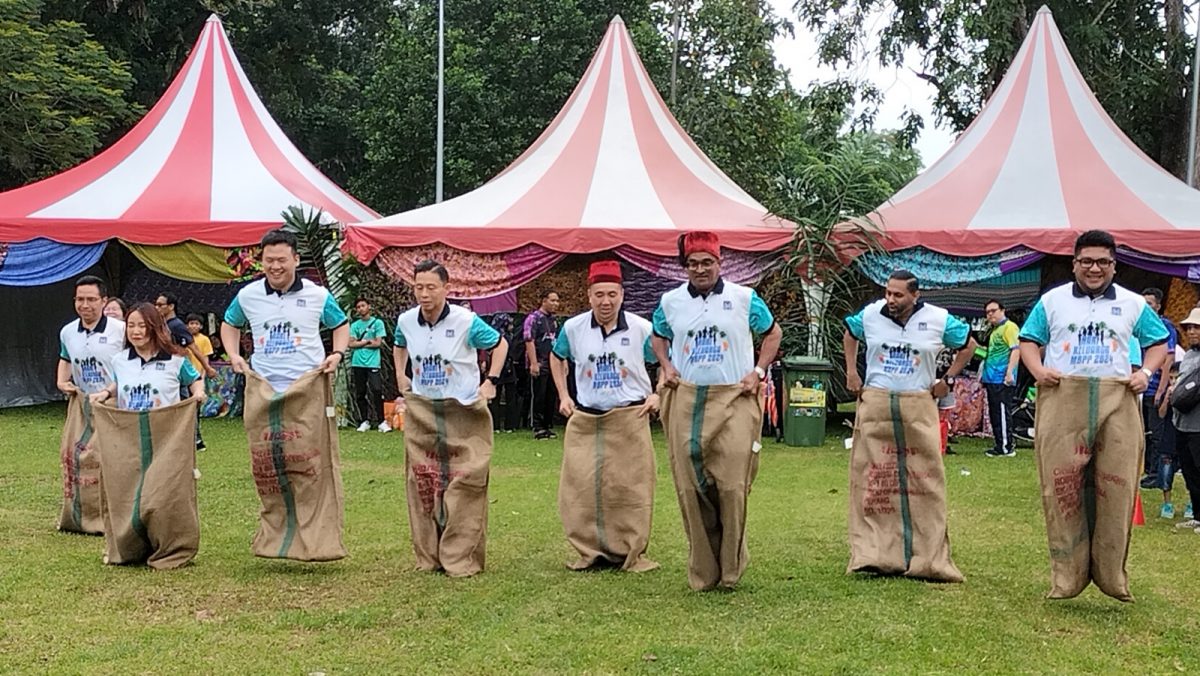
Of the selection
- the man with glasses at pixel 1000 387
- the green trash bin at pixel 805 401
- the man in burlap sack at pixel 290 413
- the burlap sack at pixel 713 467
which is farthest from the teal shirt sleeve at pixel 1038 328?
the green trash bin at pixel 805 401

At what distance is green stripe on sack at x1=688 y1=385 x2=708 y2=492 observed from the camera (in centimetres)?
616

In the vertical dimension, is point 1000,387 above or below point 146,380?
below

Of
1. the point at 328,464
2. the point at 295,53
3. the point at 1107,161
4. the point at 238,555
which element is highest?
the point at 295,53

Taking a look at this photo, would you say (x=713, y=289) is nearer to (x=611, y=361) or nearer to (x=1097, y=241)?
(x=611, y=361)

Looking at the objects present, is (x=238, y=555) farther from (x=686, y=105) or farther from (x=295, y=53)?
(x=295, y=53)

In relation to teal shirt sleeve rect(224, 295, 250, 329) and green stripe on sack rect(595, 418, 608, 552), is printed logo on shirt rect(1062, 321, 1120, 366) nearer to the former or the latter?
green stripe on sack rect(595, 418, 608, 552)

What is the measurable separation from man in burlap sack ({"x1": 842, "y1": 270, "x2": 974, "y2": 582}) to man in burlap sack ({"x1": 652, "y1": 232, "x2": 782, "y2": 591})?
763 mm

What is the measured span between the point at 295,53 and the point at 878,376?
2795 centimetres

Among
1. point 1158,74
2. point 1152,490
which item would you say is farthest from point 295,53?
point 1152,490

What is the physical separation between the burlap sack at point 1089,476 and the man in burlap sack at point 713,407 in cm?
145

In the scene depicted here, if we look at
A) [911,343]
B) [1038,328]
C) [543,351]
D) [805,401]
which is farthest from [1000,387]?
[1038,328]

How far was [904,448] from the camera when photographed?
6.64m

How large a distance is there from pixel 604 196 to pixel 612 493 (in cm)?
824

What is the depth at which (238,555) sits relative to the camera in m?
7.26
